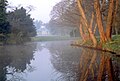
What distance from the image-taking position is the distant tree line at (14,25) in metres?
51.2

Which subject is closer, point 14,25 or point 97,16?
point 97,16

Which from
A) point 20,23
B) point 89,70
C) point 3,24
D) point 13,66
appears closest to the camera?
point 89,70

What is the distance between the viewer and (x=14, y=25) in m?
62.9

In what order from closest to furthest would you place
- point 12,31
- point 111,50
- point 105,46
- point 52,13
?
1. point 111,50
2. point 105,46
3. point 12,31
4. point 52,13

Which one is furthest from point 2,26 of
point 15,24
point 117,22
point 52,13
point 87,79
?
point 87,79

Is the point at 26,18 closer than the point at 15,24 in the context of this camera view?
No

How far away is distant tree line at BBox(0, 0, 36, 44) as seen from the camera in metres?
51.2

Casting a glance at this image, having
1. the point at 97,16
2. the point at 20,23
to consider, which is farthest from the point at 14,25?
the point at 97,16

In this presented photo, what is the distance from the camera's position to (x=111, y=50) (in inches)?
920

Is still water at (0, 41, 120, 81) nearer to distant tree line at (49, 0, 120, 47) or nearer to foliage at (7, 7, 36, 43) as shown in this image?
distant tree line at (49, 0, 120, 47)

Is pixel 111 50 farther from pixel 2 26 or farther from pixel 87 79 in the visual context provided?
pixel 2 26

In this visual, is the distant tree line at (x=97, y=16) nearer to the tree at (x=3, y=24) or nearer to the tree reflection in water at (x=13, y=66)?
the tree reflection in water at (x=13, y=66)

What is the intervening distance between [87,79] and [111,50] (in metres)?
14.0

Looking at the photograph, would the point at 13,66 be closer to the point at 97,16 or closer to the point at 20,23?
the point at 97,16
